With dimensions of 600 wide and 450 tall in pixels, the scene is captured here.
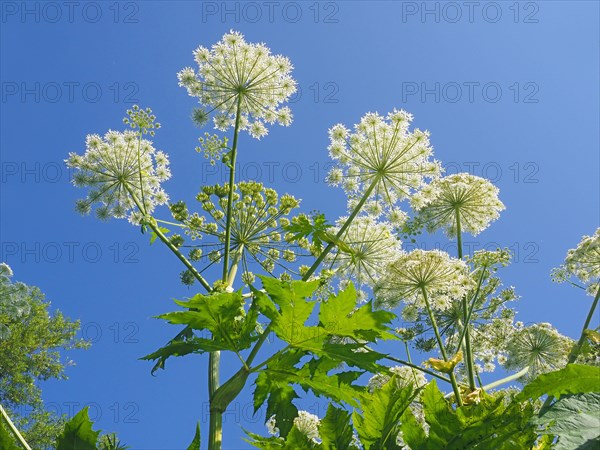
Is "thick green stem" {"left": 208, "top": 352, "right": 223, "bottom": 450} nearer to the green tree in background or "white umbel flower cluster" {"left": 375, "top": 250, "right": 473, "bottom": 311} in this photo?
"white umbel flower cluster" {"left": 375, "top": 250, "right": 473, "bottom": 311}

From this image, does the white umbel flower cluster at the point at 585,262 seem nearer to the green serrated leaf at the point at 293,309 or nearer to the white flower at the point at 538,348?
the white flower at the point at 538,348

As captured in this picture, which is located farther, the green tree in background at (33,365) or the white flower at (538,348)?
the green tree in background at (33,365)

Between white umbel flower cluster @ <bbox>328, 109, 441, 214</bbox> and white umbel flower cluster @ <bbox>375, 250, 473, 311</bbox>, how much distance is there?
1.22 meters

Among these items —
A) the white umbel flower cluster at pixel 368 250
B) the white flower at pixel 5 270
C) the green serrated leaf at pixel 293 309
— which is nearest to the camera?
the green serrated leaf at pixel 293 309

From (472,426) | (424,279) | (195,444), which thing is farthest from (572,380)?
(424,279)

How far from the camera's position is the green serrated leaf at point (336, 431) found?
5.89 ft

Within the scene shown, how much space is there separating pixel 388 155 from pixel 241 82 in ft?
7.81

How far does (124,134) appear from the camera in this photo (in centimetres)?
920

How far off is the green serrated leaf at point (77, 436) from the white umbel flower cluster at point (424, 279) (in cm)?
658

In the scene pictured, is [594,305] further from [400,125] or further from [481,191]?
[400,125]

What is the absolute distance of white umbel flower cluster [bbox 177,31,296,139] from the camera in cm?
938

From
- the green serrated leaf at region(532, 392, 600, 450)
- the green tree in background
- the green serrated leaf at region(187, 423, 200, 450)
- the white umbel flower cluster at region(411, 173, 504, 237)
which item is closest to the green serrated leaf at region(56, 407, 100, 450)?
the green serrated leaf at region(187, 423, 200, 450)

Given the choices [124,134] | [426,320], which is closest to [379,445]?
[426,320]

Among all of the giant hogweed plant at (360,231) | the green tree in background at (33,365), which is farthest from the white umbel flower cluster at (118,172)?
the green tree in background at (33,365)
